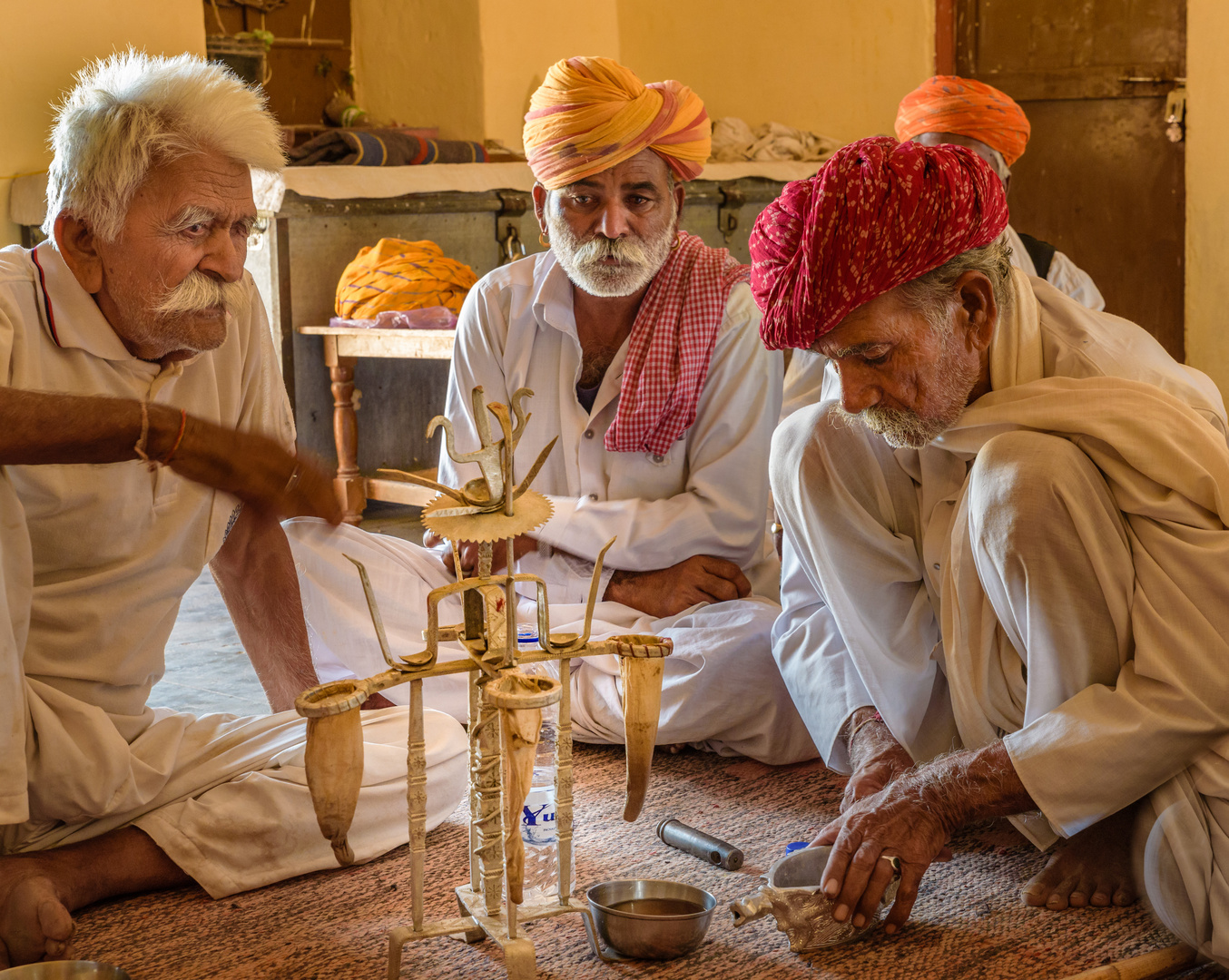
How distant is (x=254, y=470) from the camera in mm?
2096

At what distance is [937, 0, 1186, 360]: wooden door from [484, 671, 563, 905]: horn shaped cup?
6.23 metres

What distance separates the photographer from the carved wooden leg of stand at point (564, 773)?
6.09 feet

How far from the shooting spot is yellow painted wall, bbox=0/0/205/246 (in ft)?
18.0

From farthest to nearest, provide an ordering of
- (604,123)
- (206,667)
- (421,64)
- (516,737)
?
(421,64) → (206,667) → (604,123) → (516,737)

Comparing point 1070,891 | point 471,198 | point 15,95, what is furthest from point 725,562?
point 15,95

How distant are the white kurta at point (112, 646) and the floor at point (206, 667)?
79cm

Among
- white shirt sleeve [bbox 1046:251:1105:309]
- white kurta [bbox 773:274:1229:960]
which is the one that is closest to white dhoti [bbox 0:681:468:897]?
white kurta [bbox 773:274:1229:960]

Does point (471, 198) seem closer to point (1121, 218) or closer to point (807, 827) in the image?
point (1121, 218)

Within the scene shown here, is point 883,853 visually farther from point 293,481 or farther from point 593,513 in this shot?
point 593,513

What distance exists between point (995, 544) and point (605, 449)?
1.32 metres

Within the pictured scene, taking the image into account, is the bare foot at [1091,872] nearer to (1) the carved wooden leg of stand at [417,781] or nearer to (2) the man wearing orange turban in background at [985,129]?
(1) the carved wooden leg of stand at [417,781]

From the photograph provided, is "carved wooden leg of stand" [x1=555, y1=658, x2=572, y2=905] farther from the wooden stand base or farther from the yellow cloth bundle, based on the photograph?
the yellow cloth bundle

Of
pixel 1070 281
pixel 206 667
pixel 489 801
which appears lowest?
pixel 206 667

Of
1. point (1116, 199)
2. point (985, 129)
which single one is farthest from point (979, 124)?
point (1116, 199)
